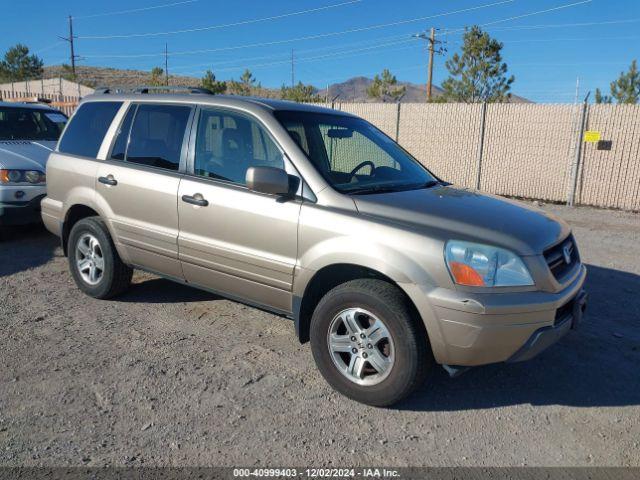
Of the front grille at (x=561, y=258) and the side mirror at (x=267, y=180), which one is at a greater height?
the side mirror at (x=267, y=180)

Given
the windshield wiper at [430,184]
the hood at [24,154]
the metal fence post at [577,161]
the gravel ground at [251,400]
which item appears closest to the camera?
the gravel ground at [251,400]

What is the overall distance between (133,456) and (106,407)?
0.57 metres

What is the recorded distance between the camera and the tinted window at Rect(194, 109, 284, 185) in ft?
12.9

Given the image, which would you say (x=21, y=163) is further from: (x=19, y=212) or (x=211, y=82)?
(x=211, y=82)

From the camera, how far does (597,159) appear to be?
12.0 m

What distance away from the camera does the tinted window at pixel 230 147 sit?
3932mm

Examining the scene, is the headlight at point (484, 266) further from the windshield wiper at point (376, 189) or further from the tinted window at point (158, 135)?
the tinted window at point (158, 135)

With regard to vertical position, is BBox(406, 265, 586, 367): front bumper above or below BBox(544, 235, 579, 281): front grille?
below

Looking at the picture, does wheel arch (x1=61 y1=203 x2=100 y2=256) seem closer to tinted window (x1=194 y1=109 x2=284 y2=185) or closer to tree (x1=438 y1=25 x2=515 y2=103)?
tinted window (x1=194 y1=109 x2=284 y2=185)

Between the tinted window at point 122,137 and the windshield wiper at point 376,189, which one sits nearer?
the windshield wiper at point 376,189

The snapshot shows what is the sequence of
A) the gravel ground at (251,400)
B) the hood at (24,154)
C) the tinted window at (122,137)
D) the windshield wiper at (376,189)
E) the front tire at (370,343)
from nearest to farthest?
the gravel ground at (251,400) → the front tire at (370,343) → the windshield wiper at (376,189) → the tinted window at (122,137) → the hood at (24,154)

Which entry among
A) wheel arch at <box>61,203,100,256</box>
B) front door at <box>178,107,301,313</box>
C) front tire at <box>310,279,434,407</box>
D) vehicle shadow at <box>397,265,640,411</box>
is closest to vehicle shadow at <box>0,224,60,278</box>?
wheel arch at <box>61,203,100,256</box>

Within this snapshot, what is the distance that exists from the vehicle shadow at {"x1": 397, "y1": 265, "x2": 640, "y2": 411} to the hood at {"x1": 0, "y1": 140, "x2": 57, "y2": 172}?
233 inches

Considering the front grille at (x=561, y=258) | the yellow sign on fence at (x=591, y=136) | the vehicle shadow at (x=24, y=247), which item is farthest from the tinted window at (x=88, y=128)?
the yellow sign on fence at (x=591, y=136)
